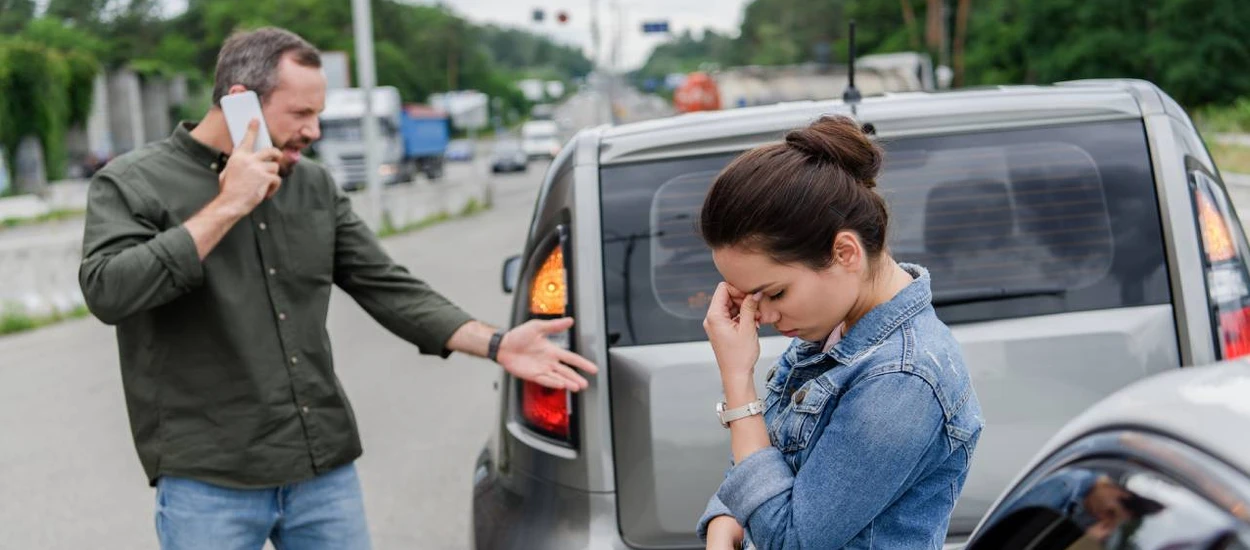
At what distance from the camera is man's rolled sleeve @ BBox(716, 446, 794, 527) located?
1880 mm

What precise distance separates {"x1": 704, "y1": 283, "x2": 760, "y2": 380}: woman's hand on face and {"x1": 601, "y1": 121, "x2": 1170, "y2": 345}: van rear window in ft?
4.25

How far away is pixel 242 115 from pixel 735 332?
5.07 ft

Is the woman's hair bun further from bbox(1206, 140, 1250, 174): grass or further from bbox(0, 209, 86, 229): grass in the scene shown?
bbox(0, 209, 86, 229): grass

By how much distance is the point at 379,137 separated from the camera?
48031mm

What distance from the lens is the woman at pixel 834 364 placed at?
1812mm

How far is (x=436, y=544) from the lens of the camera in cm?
568

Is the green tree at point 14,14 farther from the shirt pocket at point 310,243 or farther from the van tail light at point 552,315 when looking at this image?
the van tail light at point 552,315

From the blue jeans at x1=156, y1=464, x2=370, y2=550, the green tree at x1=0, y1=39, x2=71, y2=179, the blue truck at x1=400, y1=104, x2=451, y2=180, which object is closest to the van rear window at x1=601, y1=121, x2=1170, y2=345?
the blue jeans at x1=156, y1=464, x2=370, y2=550

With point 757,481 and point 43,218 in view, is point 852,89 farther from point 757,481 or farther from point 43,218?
point 43,218

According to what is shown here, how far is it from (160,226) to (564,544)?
Result: 1.21 metres

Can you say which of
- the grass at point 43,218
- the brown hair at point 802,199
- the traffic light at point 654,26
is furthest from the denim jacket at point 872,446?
the traffic light at point 654,26

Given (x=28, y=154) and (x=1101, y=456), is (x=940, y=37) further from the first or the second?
(x=1101, y=456)

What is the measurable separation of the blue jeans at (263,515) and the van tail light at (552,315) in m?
0.50

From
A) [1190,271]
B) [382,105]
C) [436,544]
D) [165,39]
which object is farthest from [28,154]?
[165,39]
